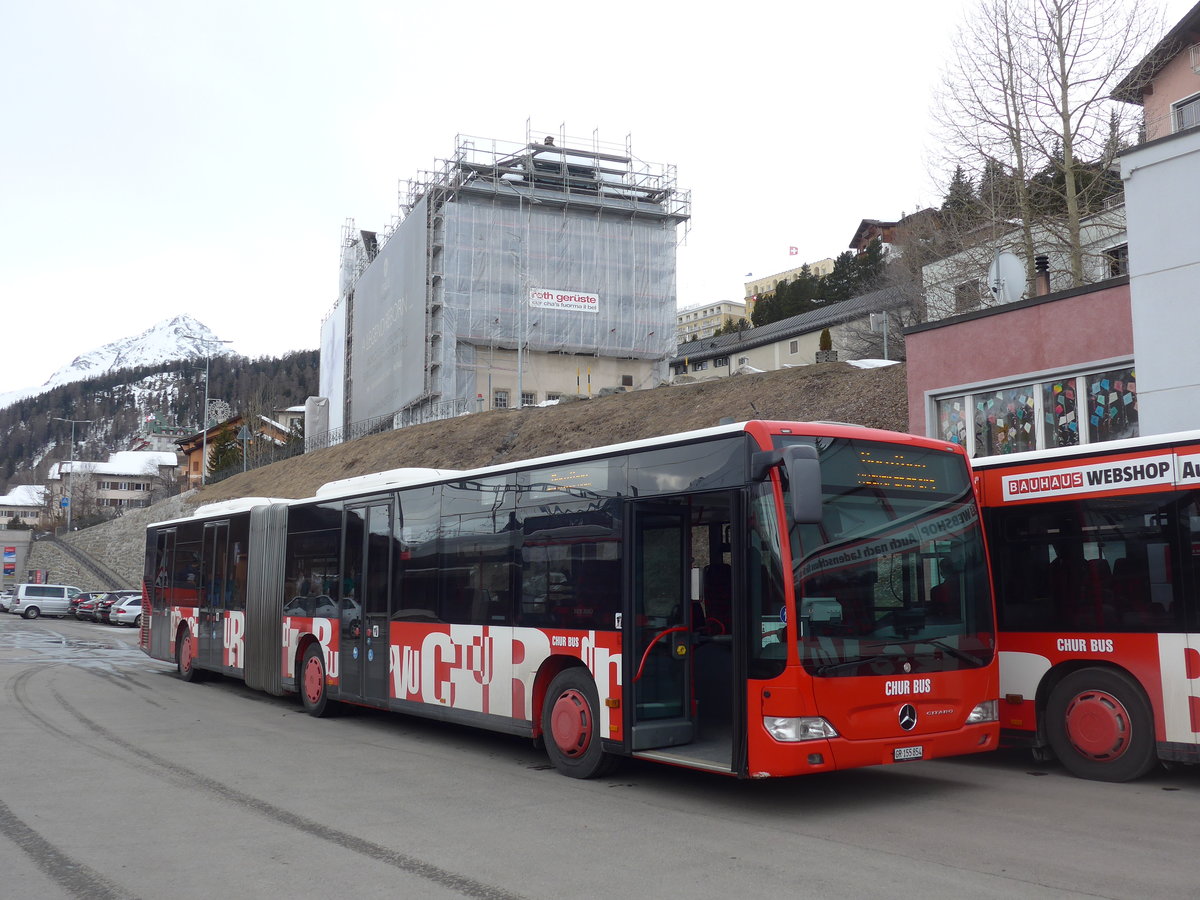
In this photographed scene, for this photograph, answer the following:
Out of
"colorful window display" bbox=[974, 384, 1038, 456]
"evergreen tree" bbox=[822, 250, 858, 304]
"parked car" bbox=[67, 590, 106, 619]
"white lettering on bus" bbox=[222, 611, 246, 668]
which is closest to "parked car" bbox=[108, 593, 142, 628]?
"parked car" bbox=[67, 590, 106, 619]

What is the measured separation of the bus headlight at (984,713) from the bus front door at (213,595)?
1354 cm

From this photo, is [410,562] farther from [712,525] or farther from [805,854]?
[805,854]

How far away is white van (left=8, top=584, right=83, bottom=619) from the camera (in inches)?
2051

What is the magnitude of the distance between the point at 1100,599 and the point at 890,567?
2567 millimetres

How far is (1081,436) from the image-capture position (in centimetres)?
1719

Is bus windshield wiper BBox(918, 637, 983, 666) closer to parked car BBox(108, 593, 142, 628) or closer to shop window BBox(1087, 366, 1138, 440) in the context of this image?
shop window BBox(1087, 366, 1138, 440)

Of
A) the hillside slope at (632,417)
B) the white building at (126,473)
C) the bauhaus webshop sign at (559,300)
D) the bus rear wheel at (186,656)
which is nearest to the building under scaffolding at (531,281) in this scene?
the bauhaus webshop sign at (559,300)

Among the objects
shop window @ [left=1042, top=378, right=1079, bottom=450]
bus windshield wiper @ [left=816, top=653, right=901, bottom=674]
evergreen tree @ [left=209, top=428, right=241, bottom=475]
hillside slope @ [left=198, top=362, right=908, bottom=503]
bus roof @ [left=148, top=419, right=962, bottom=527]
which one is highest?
evergreen tree @ [left=209, top=428, right=241, bottom=475]

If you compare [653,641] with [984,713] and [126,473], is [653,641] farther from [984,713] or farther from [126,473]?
[126,473]

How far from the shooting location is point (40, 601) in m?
52.5

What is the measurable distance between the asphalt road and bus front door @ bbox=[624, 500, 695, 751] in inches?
23.4

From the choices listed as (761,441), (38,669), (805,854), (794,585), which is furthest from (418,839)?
(38,669)

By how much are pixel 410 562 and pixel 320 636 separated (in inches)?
116

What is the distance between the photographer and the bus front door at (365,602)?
1341cm
